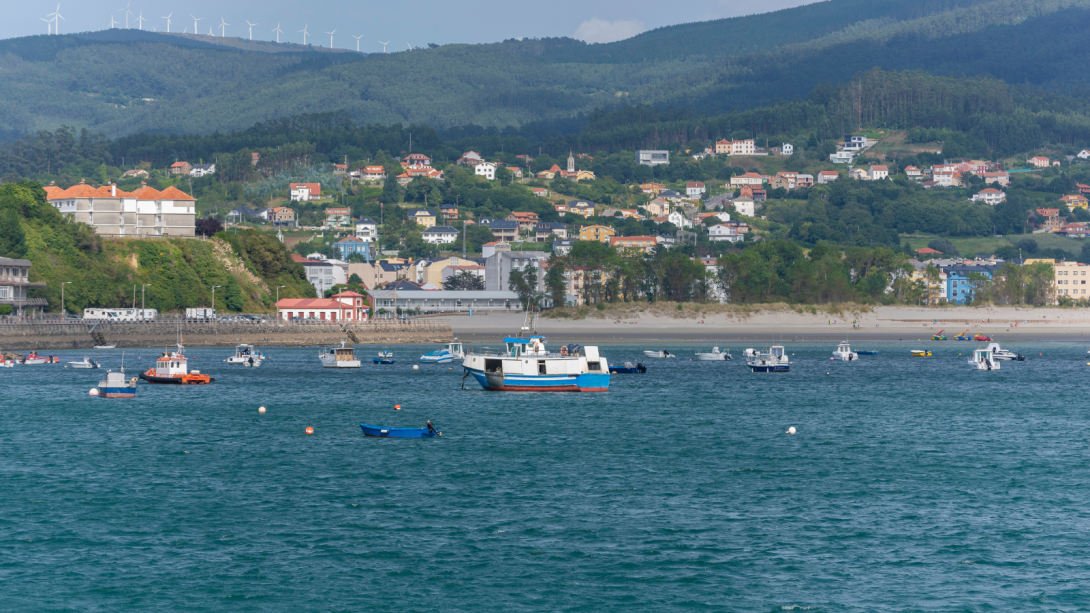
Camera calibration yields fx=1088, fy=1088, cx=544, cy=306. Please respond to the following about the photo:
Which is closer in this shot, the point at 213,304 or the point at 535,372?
the point at 535,372

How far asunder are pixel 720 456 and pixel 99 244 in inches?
3689

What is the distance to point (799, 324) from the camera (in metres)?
129

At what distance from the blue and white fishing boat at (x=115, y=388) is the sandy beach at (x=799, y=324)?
59478 millimetres

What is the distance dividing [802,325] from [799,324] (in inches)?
22.2

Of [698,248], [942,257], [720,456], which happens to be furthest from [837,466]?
[942,257]

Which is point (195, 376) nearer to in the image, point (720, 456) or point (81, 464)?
point (81, 464)

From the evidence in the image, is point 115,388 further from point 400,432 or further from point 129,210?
point 129,210

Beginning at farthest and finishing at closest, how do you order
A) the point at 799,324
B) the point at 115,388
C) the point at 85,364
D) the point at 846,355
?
1. the point at 799,324
2. the point at 846,355
3. the point at 85,364
4. the point at 115,388

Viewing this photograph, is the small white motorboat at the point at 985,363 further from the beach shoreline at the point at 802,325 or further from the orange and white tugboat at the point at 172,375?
the orange and white tugboat at the point at 172,375

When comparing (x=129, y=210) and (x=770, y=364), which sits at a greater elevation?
(x=129, y=210)

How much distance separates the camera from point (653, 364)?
87750mm

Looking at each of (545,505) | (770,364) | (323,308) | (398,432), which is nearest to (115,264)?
(323,308)

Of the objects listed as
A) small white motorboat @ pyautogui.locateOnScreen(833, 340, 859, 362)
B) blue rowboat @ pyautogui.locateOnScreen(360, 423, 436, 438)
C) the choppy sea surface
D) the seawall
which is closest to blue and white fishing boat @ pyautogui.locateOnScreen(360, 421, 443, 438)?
blue rowboat @ pyautogui.locateOnScreen(360, 423, 436, 438)

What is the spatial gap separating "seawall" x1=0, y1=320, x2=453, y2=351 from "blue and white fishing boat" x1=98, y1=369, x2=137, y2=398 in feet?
115
